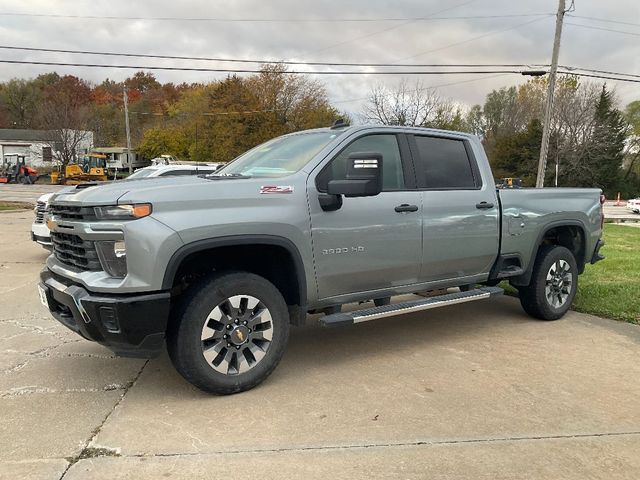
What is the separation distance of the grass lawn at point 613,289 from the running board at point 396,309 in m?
1.83

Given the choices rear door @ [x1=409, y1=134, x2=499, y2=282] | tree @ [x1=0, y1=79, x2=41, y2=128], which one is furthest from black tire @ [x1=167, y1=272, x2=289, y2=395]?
tree @ [x1=0, y1=79, x2=41, y2=128]

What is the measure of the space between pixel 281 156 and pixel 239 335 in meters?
1.68

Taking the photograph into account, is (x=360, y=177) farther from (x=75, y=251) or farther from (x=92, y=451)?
(x=92, y=451)

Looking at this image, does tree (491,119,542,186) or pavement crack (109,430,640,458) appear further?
tree (491,119,542,186)

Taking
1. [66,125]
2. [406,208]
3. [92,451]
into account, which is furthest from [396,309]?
[66,125]

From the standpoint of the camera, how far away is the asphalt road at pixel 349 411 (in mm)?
3090

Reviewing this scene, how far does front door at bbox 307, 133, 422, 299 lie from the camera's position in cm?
Result: 429

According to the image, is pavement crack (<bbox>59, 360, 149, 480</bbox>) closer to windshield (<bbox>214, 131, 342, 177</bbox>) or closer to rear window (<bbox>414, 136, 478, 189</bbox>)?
windshield (<bbox>214, 131, 342, 177</bbox>)

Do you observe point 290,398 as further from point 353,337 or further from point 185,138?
point 185,138

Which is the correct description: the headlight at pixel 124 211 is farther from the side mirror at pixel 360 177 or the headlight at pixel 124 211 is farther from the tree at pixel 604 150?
the tree at pixel 604 150

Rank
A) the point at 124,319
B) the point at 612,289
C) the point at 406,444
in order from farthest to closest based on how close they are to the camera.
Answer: the point at 612,289, the point at 124,319, the point at 406,444

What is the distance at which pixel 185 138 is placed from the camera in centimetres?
5847

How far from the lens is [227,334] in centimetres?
392

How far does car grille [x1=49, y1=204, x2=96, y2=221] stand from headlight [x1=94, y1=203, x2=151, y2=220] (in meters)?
0.09
